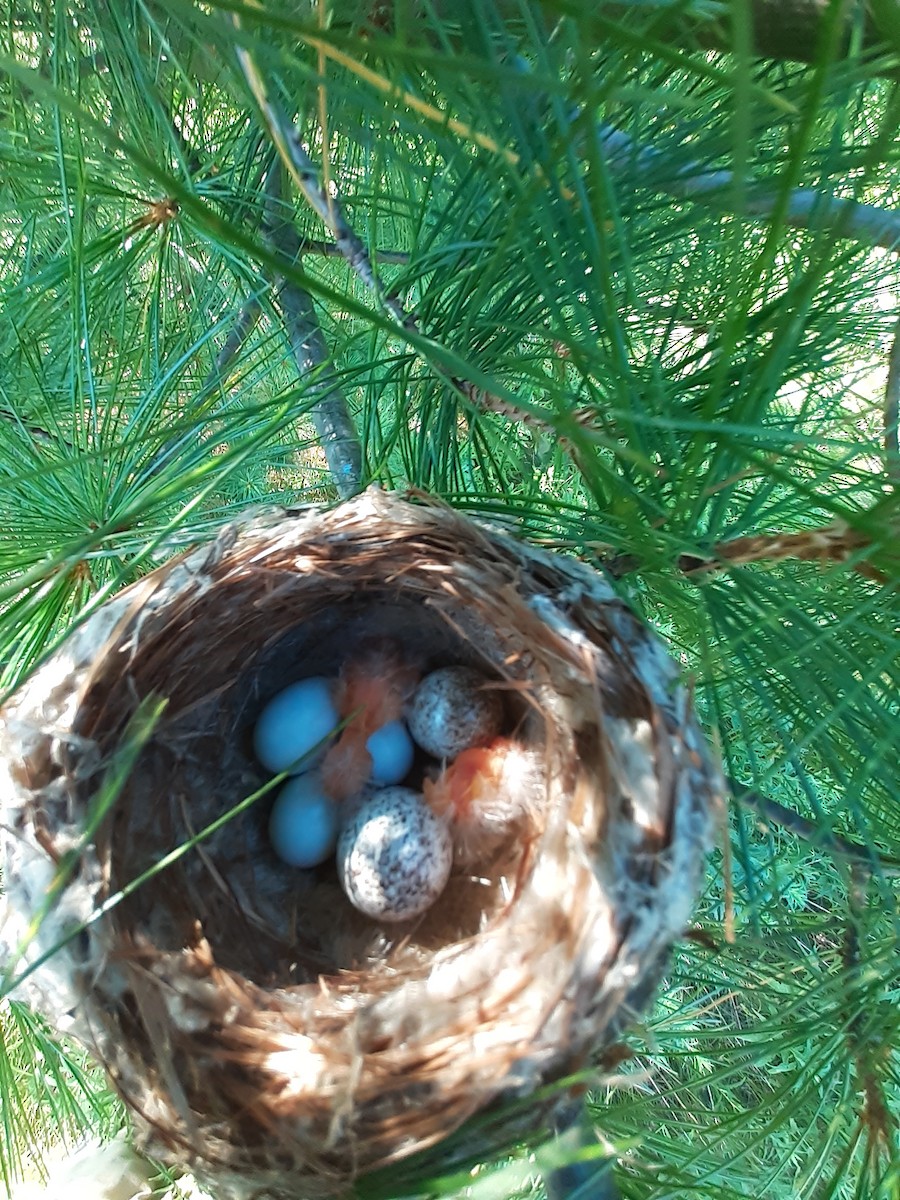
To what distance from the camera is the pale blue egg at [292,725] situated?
82 cm

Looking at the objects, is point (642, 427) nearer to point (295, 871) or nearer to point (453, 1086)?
point (453, 1086)

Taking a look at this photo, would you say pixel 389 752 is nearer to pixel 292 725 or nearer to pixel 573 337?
pixel 292 725

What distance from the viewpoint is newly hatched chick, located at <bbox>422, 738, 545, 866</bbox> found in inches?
30.0

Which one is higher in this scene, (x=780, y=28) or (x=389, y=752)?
(x=780, y=28)

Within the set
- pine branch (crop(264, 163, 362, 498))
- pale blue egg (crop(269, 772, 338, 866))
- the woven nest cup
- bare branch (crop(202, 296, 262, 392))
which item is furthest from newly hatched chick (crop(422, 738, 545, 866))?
bare branch (crop(202, 296, 262, 392))

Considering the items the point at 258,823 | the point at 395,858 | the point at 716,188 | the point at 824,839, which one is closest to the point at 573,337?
the point at 716,188

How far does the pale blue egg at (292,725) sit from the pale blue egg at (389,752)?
68 millimetres

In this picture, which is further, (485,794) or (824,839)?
(485,794)

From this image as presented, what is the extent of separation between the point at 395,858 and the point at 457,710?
159 mm

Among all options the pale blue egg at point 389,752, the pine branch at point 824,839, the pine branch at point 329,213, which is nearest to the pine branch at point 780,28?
the pine branch at point 329,213

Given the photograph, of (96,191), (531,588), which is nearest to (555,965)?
(531,588)

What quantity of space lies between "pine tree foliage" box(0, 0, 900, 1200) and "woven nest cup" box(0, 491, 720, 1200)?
4 cm

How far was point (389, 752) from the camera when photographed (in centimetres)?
90

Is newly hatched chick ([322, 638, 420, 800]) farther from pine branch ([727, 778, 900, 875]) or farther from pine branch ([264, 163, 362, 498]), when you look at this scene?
pine branch ([727, 778, 900, 875])
